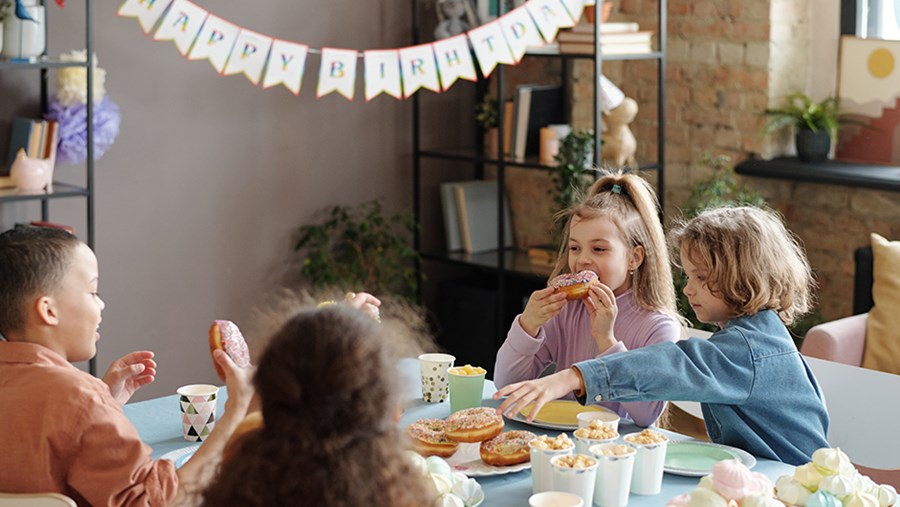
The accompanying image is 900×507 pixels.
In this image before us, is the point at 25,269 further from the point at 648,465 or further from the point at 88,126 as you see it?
the point at 88,126

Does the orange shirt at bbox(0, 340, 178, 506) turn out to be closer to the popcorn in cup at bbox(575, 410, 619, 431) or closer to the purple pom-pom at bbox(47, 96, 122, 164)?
the popcorn in cup at bbox(575, 410, 619, 431)

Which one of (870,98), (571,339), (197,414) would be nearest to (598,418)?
(571,339)

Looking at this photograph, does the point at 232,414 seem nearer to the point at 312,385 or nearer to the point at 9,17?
the point at 312,385

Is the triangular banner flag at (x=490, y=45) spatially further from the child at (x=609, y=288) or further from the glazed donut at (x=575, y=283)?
the glazed donut at (x=575, y=283)

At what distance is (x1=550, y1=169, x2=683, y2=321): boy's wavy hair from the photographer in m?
2.37

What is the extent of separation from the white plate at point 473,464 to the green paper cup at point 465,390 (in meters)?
0.20

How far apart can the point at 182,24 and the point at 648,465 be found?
7.10ft

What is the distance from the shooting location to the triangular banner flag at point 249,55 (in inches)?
134

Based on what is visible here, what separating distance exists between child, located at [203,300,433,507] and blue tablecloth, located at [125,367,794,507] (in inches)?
17.6

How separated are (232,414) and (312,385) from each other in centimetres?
59

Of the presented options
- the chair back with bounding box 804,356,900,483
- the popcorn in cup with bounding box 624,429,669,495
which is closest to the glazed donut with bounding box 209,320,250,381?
the popcorn in cup with bounding box 624,429,669,495

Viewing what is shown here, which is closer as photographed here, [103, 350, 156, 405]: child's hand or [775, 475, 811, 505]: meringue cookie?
[775, 475, 811, 505]: meringue cookie

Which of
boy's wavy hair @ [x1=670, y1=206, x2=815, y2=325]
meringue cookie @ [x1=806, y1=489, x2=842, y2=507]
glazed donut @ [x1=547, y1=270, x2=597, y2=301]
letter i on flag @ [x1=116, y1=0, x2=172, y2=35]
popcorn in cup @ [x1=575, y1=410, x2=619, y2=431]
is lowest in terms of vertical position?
meringue cookie @ [x1=806, y1=489, x2=842, y2=507]

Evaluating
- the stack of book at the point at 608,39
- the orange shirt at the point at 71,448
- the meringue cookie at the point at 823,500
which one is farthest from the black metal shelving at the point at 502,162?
the orange shirt at the point at 71,448
